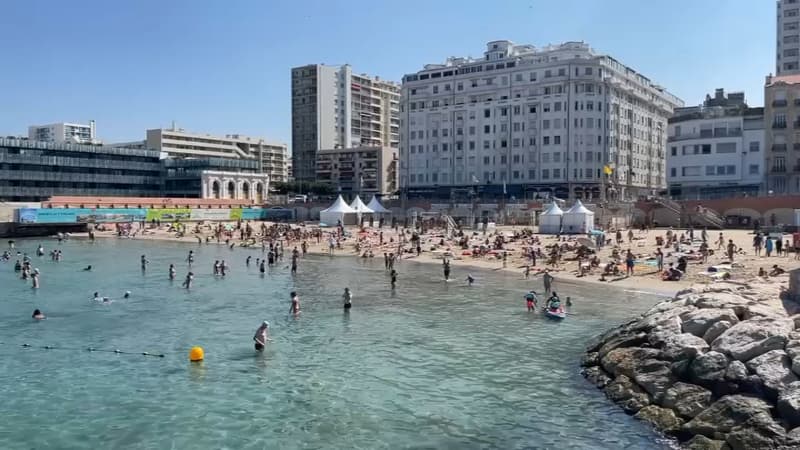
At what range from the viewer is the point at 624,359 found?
23156mm

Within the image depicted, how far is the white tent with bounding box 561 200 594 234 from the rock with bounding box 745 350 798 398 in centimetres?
5409

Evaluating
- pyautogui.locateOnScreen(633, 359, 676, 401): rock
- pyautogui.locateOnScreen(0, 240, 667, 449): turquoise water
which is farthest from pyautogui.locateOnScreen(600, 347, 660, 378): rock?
pyautogui.locateOnScreen(0, 240, 667, 449): turquoise water

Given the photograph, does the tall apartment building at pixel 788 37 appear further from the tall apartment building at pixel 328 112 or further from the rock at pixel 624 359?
the rock at pixel 624 359

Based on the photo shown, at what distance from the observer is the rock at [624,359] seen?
22.4m

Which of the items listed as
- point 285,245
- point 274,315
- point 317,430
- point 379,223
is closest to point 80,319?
point 274,315

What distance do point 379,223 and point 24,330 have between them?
67018mm

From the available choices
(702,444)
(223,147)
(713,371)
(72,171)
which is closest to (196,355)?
(702,444)

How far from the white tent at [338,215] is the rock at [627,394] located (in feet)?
235

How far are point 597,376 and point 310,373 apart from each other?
9.77 m

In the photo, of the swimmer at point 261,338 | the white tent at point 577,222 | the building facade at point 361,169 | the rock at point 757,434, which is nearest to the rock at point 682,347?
the rock at point 757,434

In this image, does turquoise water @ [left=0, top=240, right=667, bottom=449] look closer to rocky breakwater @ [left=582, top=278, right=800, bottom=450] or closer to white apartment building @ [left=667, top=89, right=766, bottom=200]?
rocky breakwater @ [left=582, top=278, right=800, bottom=450]

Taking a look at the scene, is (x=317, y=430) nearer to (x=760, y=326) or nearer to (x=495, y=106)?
(x=760, y=326)

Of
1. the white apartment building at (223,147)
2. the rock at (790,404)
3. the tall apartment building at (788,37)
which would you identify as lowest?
the rock at (790,404)

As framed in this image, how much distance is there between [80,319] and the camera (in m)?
34.3
